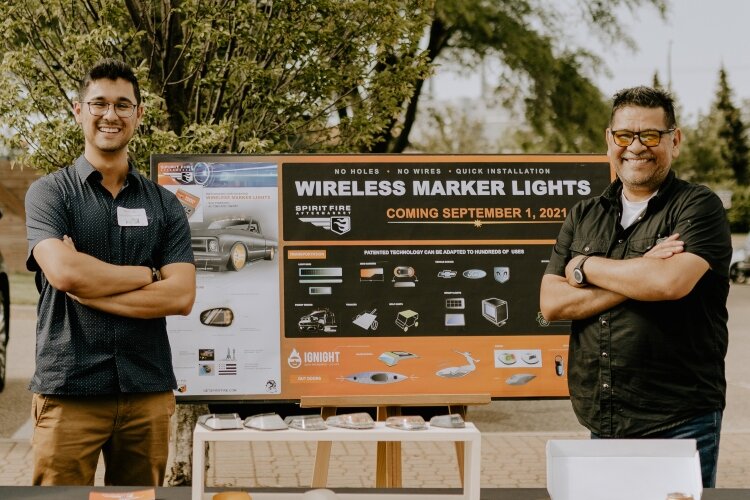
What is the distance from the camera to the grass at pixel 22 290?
13.2 metres

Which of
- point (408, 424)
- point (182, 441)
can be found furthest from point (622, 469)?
point (182, 441)

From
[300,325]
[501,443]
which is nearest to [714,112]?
[501,443]

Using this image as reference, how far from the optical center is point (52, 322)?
10.3 feet

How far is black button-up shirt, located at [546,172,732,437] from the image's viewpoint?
2.97m

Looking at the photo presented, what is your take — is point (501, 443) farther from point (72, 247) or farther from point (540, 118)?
point (540, 118)

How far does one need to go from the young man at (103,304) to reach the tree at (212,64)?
232cm

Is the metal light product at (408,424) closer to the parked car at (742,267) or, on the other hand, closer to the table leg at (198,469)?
the table leg at (198,469)

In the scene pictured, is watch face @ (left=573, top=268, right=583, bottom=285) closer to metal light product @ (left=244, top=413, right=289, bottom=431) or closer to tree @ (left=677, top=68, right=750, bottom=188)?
metal light product @ (left=244, top=413, right=289, bottom=431)

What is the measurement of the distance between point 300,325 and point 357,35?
261cm

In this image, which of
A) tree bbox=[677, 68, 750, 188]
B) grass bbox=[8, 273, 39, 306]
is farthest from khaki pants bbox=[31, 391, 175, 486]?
tree bbox=[677, 68, 750, 188]

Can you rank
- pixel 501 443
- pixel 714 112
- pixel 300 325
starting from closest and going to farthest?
pixel 300 325 < pixel 501 443 < pixel 714 112

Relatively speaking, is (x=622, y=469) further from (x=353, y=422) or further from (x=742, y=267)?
(x=742, y=267)

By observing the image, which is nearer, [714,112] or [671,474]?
[671,474]

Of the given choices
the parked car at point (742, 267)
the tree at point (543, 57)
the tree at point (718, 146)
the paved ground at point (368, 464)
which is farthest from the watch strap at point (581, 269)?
the tree at point (718, 146)
